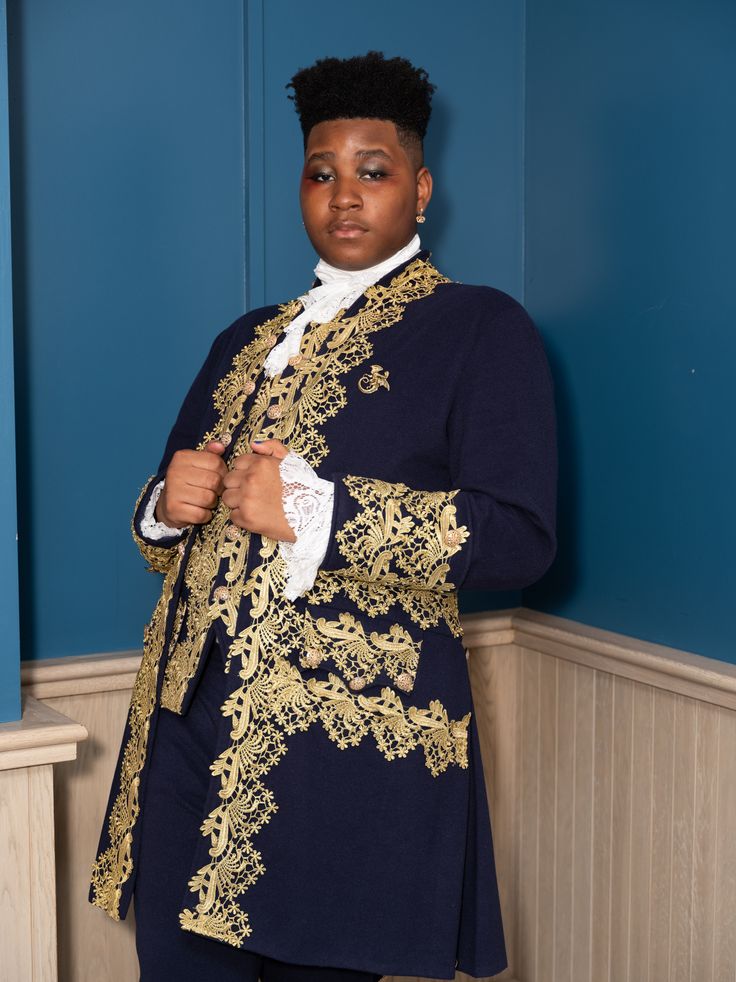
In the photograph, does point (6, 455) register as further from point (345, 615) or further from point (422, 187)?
point (422, 187)

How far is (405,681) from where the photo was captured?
1438 millimetres

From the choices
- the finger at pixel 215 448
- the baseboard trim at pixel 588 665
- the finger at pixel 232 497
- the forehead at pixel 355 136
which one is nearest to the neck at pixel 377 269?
the forehead at pixel 355 136

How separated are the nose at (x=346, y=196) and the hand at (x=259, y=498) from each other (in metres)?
0.40

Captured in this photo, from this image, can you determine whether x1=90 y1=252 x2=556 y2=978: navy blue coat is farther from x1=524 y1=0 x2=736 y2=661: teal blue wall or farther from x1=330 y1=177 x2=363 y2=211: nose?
x1=524 y1=0 x2=736 y2=661: teal blue wall

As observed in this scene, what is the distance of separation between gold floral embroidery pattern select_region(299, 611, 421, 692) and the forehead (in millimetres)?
639

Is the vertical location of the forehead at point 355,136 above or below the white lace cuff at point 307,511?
→ above

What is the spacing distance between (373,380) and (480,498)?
0.22 m

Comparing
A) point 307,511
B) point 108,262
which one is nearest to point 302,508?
point 307,511

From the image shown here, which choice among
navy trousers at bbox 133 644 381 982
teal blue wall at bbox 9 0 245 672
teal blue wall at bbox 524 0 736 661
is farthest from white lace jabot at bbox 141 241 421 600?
teal blue wall at bbox 524 0 736 661

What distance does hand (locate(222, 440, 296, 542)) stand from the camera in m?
1.37

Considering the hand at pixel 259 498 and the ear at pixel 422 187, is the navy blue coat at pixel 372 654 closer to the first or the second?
the hand at pixel 259 498

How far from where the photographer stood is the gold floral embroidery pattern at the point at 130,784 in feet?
5.03

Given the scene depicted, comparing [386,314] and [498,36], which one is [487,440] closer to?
[386,314]

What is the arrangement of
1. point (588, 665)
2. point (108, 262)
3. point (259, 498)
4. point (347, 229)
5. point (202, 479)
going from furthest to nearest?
point (588, 665), point (108, 262), point (347, 229), point (202, 479), point (259, 498)
